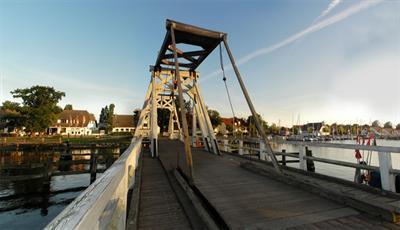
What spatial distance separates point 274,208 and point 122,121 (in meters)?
70.1

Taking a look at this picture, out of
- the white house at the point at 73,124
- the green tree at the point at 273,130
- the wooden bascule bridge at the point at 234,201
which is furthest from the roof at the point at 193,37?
the green tree at the point at 273,130

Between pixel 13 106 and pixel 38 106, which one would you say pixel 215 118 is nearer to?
pixel 38 106

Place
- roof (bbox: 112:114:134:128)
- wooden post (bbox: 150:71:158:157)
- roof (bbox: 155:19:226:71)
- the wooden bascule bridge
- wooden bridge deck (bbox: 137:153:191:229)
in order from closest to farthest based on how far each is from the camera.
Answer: the wooden bascule bridge
wooden bridge deck (bbox: 137:153:191:229)
roof (bbox: 155:19:226:71)
wooden post (bbox: 150:71:158:157)
roof (bbox: 112:114:134:128)

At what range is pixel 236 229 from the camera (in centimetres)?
255

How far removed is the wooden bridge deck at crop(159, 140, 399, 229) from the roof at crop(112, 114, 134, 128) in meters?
66.9

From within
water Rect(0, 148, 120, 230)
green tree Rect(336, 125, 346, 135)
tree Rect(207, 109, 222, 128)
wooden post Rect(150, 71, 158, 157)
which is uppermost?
tree Rect(207, 109, 222, 128)

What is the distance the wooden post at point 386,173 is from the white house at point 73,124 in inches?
2809

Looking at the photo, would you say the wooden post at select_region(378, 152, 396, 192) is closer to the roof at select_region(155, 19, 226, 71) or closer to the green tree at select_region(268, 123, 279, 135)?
the roof at select_region(155, 19, 226, 71)

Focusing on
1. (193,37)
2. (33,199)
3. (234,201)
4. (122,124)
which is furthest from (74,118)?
(234,201)

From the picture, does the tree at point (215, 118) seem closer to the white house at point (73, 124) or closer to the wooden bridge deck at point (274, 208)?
the white house at point (73, 124)

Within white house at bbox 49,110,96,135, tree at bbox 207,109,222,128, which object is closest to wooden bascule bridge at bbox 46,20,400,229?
tree at bbox 207,109,222,128

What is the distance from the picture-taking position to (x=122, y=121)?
67.8m

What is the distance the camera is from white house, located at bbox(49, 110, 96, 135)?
202ft

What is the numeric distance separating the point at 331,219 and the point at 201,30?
6.19m
